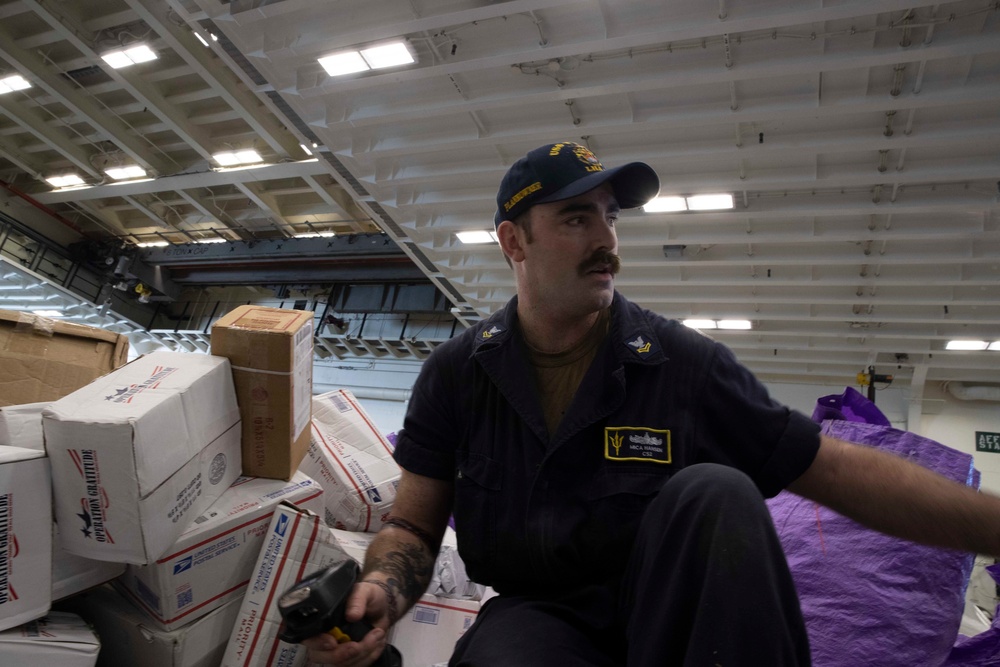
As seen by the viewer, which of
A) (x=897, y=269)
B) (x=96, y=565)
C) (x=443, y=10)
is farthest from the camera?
(x=897, y=269)

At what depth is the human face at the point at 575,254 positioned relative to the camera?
44.6 inches

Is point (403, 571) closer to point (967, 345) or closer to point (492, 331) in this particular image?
point (492, 331)

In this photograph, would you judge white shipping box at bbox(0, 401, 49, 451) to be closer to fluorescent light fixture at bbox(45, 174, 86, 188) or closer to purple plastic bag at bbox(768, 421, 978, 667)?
purple plastic bag at bbox(768, 421, 978, 667)

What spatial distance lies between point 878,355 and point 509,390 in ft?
26.1

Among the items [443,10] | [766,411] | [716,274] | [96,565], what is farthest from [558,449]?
[716,274]

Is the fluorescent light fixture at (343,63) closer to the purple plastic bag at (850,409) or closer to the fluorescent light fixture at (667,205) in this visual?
the fluorescent light fixture at (667,205)

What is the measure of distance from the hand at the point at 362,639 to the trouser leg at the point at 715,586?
371mm

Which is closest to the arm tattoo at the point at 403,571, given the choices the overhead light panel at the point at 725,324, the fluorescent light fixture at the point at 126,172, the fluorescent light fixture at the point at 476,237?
the fluorescent light fixture at the point at 476,237

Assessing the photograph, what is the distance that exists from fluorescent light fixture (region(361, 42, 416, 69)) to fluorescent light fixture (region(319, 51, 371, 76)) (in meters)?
0.06

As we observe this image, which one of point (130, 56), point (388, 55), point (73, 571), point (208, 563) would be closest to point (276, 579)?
point (208, 563)

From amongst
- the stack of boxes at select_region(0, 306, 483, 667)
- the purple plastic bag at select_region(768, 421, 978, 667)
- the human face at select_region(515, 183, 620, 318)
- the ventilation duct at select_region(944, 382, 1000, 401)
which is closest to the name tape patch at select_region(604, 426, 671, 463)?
the human face at select_region(515, 183, 620, 318)

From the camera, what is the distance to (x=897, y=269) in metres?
5.55

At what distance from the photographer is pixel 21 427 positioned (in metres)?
1.50

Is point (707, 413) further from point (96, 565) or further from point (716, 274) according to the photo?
point (716, 274)
